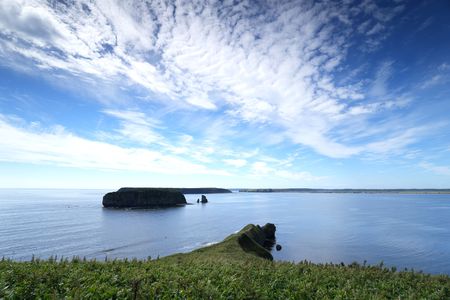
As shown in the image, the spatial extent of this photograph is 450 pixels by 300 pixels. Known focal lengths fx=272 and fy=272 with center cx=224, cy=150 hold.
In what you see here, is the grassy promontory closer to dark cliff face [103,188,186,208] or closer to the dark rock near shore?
the dark rock near shore

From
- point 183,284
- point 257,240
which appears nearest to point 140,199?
point 257,240

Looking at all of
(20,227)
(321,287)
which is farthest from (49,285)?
(20,227)

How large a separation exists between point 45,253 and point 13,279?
50096 millimetres

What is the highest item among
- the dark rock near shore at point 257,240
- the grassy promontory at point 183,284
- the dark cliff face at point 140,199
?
the dark cliff face at point 140,199

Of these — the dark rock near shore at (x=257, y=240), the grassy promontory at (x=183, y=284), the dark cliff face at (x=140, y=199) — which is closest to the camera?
the grassy promontory at (x=183, y=284)

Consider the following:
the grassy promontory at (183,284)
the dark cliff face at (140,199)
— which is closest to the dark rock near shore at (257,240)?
the grassy promontory at (183,284)

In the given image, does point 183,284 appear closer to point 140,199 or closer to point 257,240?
point 257,240

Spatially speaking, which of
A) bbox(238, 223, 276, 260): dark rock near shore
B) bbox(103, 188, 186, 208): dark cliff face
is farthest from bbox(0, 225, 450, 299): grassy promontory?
bbox(103, 188, 186, 208): dark cliff face

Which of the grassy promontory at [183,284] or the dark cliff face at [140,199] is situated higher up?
the dark cliff face at [140,199]

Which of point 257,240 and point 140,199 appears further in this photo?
point 140,199

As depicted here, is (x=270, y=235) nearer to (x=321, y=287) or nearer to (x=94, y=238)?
(x=94, y=238)

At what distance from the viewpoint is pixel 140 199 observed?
584 ft

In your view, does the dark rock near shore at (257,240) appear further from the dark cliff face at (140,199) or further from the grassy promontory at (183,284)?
the dark cliff face at (140,199)

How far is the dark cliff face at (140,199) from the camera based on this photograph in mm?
170875
